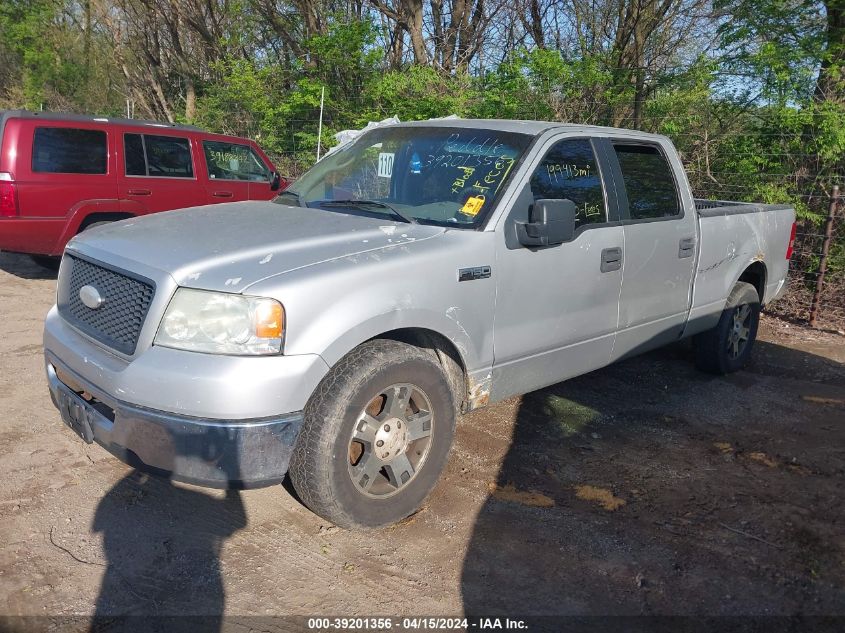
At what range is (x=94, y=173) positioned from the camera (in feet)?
25.3

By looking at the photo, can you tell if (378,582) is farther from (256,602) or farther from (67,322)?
(67,322)

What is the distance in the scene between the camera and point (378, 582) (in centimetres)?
296

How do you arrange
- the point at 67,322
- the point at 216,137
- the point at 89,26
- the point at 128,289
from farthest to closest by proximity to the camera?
1. the point at 89,26
2. the point at 216,137
3. the point at 67,322
4. the point at 128,289

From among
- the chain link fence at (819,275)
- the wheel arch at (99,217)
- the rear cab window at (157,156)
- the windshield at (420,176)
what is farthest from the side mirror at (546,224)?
the rear cab window at (157,156)

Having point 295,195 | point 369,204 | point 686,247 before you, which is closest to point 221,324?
point 369,204

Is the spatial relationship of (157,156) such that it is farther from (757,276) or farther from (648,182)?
(757,276)

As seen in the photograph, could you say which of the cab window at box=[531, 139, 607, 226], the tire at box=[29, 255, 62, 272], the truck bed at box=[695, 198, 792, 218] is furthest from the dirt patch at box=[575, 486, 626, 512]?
the tire at box=[29, 255, 62, 272]

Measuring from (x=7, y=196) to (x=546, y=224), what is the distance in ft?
19.8

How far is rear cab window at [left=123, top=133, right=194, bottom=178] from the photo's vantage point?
26.5ft

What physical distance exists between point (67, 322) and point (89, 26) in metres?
27.9

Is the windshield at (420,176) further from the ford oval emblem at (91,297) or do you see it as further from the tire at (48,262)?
the tire at (48,262)

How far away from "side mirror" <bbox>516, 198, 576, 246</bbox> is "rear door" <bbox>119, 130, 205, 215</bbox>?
5804 mm

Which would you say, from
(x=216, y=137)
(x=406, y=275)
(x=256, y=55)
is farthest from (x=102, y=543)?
(x=256, y=55)

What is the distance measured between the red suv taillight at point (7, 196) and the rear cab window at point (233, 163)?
2312 mm
